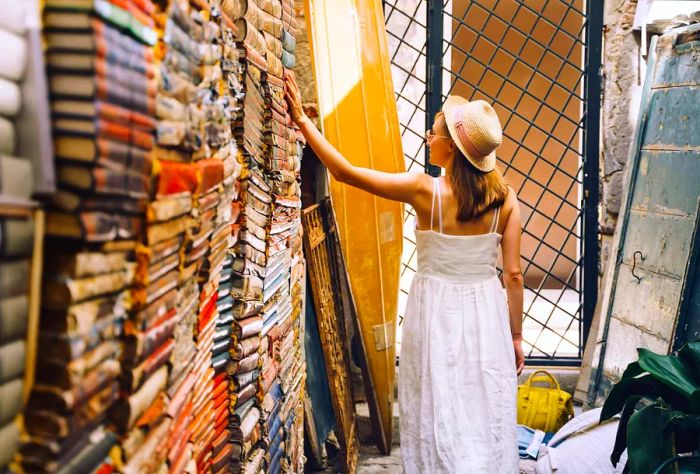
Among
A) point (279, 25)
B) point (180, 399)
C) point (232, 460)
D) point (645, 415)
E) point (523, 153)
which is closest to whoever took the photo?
point (180, 399)

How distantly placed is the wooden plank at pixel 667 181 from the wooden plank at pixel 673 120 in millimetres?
47

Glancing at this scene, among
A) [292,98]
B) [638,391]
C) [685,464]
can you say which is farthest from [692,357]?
[292,98]

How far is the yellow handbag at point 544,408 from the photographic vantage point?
3793 millimetres

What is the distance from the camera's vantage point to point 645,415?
200 centimetres

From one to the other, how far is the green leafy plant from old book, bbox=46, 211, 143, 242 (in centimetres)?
157

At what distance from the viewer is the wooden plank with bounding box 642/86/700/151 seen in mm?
3385

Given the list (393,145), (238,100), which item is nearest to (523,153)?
(393,145)

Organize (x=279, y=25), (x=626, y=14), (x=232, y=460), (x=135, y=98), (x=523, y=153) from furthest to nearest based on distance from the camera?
(x=523, y=153) < (x=626, y=14) < (x=279, y=25) < (x=232, y=460) < (x=135, y=98)

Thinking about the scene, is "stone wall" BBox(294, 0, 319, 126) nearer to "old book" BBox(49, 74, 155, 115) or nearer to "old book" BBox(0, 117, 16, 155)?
"old book" BBox(49, 74, 155, 115)

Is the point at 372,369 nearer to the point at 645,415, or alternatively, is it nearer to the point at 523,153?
the point at 645,415

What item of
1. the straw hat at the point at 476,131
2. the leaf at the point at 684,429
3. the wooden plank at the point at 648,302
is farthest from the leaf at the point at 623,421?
the wooden plank at the point at 648,302

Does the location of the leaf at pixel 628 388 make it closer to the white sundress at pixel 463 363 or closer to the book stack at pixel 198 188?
the white sundress at pixel 463 363

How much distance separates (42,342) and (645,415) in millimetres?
1683

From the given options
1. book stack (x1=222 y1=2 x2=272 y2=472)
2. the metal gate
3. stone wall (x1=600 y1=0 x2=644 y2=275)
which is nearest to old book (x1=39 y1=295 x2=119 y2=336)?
book stack (x1=222 y1=2 x2=272 y2=472)
